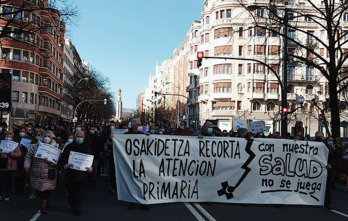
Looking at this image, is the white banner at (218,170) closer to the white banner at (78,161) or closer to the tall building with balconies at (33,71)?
the white banner at (78,161)

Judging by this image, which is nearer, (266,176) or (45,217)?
(45,217)

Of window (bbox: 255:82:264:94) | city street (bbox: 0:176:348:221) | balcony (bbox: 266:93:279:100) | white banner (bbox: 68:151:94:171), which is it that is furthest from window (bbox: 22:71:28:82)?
white banner (bbox: 68:151:94:171)

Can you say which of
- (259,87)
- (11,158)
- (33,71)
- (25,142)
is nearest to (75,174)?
(11,158)

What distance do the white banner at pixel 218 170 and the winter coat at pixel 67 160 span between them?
0.74 m

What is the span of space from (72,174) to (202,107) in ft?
186

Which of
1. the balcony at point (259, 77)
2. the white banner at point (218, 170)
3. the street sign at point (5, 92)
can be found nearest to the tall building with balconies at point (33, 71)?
the street sign at point (5, 92)

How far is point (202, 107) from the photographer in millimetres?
64375

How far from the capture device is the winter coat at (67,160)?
8000 millimetres

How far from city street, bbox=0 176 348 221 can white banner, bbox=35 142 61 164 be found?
920 millimetres

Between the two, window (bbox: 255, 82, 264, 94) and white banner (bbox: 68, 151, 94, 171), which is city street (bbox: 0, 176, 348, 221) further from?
window (bbox: 255, 82, 264, 94)

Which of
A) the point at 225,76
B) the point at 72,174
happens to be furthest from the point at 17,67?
the point at 72,174

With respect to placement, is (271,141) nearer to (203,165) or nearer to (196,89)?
(203,165)

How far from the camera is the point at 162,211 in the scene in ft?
27.3

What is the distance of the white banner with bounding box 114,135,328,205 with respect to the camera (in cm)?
854
